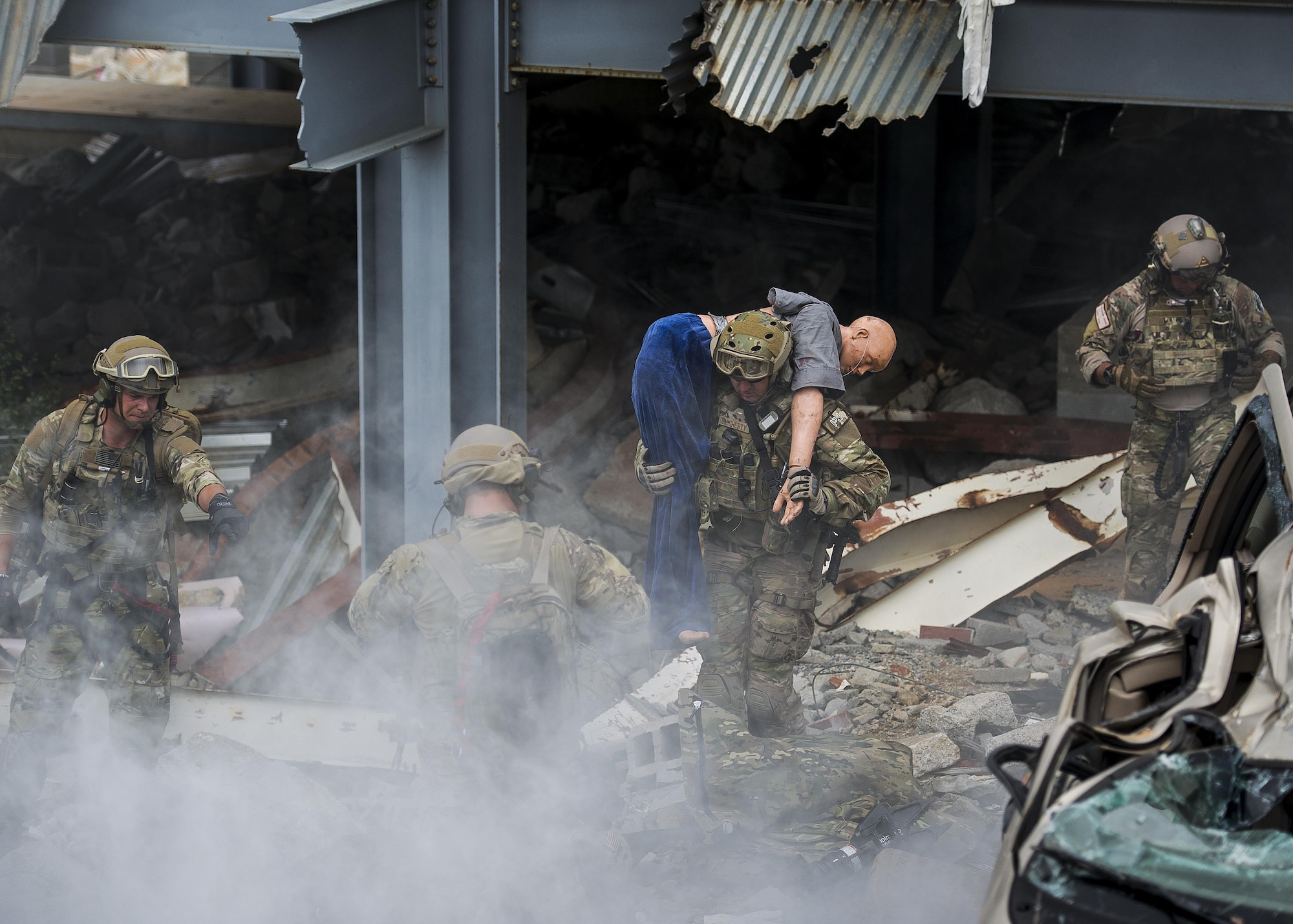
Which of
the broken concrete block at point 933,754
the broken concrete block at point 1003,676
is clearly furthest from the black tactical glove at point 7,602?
the broken concrete block at point 1003,676

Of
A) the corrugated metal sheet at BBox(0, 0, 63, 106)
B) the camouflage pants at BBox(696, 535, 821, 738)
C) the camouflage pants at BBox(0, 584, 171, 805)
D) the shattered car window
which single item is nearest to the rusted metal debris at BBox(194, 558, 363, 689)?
the camouflage pants at BBox(0, 584, 171, 805)

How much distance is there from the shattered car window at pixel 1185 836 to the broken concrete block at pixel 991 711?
327 centimetres

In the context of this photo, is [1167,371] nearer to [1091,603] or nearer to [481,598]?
[1091,603]

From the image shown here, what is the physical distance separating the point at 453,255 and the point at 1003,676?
3.51 m

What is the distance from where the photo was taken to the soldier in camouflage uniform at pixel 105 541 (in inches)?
188

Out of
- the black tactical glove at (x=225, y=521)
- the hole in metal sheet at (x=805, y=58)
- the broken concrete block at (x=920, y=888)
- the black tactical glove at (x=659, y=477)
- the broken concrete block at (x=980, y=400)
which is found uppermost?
the hole in metal sheet at (x=805, y=58)

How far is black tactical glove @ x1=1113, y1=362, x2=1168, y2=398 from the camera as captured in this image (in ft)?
19.0

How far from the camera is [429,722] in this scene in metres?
3.96

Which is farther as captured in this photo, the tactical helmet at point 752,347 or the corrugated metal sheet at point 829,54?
the corrugated metal sheet at point 829,54

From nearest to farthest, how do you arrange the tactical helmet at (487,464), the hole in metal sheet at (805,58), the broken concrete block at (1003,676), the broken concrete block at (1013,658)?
the tactical helmet at (487,464) → the hole in metal sheet at (805,58) → the broken concrete block at (1003,676) → the broken concrete block at (1013,658)

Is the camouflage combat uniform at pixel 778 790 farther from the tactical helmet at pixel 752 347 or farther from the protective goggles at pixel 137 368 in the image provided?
the protective goggles at pixel 137 368

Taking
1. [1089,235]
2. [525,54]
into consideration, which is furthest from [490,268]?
[1089,235]

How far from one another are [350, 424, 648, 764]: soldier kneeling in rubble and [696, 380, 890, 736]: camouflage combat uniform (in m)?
0.85

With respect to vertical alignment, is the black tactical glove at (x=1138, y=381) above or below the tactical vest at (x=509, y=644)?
above
